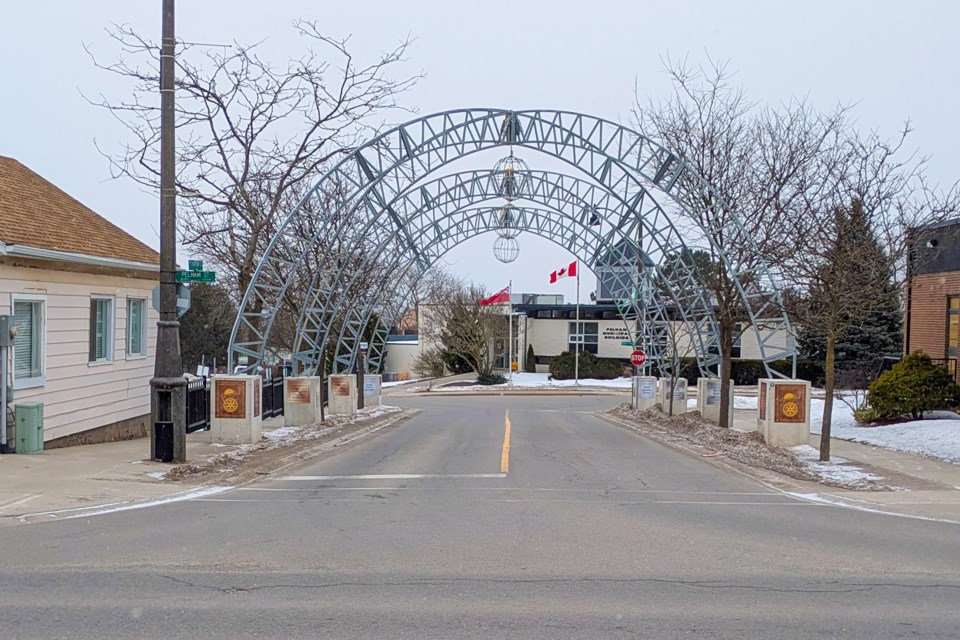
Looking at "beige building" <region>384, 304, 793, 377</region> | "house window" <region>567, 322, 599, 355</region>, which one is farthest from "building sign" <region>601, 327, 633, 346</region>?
"house window" <region>567, 322, 599, 355</region>

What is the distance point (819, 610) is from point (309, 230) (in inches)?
868

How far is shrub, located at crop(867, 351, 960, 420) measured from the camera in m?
21.0

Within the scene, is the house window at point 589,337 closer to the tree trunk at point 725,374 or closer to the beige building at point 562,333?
the beige building at point 562,333

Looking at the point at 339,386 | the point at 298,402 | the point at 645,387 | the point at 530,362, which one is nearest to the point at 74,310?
the point at 298,402

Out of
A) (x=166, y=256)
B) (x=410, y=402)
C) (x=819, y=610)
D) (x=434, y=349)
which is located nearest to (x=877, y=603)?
(x=819, y=610)

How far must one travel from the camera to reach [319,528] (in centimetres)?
934

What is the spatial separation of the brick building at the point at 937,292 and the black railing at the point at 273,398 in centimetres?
1683

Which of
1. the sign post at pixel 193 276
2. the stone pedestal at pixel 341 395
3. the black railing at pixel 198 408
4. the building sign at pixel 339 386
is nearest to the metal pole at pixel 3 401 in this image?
the sign post at pixel 193 276

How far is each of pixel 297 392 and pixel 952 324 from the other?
57.0ft

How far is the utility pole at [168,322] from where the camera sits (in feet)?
45.2

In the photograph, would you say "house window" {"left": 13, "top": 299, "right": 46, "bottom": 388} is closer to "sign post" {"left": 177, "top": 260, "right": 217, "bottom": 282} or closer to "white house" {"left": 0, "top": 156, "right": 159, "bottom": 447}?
"white house" {"left": 0, "top": 156, "right": 159, "bottom": 447}

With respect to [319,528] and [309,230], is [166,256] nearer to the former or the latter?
[319,528]

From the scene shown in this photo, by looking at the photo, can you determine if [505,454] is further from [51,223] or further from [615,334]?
[615,334]

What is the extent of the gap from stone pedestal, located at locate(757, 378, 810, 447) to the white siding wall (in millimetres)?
13986
